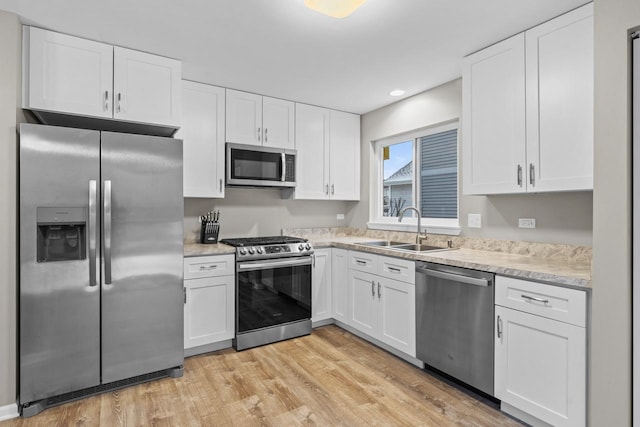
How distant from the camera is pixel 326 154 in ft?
13.1

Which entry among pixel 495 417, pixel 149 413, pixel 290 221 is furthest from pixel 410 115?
pixel 149 413

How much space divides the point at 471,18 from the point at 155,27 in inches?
79.0

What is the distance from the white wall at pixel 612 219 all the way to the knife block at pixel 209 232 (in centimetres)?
293

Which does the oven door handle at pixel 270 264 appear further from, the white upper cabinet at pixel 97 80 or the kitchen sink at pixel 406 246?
the white upper cabinet at pixel 97 80

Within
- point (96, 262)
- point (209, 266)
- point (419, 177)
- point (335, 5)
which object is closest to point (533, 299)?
point (335, 5)

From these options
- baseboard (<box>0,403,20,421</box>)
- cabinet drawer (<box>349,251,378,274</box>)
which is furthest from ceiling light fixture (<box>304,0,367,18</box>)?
baseboard (<box>0,403,20,421</box>)

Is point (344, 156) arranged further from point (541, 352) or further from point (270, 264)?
point (541, 352)

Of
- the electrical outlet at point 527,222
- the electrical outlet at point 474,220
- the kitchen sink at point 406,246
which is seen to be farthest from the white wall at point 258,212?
the electrical outlet at point 527,222

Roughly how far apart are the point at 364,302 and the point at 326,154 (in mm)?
1738

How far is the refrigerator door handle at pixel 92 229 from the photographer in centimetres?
223

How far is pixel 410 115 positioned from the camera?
11.7 feet

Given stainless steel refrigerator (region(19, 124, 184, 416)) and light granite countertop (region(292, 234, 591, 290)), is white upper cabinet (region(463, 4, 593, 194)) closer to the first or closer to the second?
light granite countertop (region(292, 234, 591, 290))

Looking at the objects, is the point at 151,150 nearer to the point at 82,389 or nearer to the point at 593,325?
the point at 82,389

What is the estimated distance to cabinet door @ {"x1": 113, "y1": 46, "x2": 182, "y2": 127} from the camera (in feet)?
8.19
